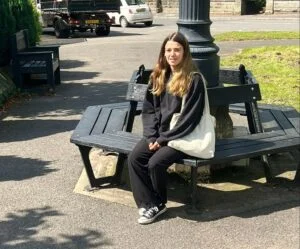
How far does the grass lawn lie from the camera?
8.75 metres

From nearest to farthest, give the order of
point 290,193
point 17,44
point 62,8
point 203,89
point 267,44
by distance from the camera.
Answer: point 203,89
point 290,193
point 17,44
point 267,44
point 62,8

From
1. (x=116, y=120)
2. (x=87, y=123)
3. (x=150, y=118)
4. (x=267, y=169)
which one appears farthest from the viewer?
(x=116, y=120)

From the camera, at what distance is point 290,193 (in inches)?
192

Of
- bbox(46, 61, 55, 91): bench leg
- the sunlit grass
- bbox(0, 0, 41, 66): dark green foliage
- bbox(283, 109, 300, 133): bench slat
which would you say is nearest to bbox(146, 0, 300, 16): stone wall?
the sunlit grass

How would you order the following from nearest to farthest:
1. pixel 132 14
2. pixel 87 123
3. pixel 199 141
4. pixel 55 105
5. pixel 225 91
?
pixel 199 141 < pixel 225 91 < pixel 87 123 < pixel 55 105 < pixel 132 14

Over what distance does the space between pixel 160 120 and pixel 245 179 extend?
4.25 feet

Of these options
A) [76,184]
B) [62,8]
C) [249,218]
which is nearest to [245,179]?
[249,218]

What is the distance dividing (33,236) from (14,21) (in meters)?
7.79

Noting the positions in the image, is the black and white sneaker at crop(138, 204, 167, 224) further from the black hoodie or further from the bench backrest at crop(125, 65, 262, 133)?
the bench backrest at crop(125, 65, 262, 133)

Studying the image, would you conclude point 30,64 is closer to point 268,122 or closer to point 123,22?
point 268,122

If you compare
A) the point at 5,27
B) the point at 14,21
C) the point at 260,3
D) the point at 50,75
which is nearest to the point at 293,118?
the point at 50,75

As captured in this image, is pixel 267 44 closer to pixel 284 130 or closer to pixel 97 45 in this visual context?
pixel 97 45

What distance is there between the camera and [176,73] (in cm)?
428

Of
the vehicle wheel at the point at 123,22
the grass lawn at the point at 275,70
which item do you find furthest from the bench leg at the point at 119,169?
the vehicle wheel at the point at 123,22
